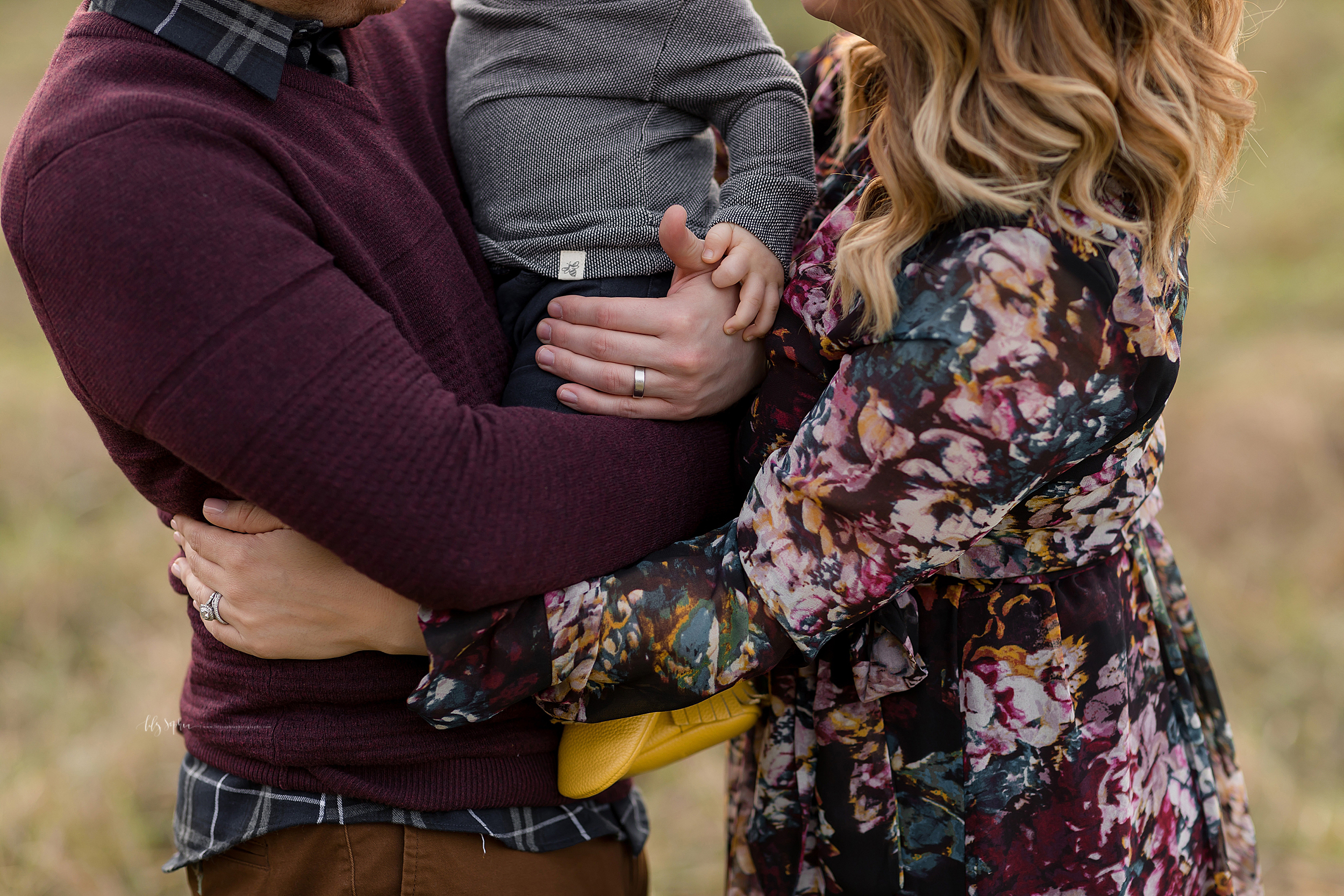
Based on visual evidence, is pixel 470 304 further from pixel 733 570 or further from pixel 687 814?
pixel 687 814

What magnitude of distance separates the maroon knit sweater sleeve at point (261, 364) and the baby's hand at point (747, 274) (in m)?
0.34

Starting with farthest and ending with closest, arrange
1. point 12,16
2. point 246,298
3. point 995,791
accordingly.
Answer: point 12,16
point 995,791
point 246,298

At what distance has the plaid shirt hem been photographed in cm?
113

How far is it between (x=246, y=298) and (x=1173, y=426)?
11.9 ft

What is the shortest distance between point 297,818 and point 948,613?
0.81 meters

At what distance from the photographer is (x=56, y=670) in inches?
112

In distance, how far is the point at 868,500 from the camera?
0.99 metres

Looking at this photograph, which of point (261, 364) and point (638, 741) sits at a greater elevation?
point (261, 364)

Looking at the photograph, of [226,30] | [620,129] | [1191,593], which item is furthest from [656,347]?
[1191,593]

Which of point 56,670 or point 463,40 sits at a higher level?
point 463,40

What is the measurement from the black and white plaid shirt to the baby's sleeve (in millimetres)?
425

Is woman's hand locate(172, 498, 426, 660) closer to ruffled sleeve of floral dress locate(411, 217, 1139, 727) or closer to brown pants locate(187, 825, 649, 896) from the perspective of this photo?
ruffled sleeve of floral dress locate(411, 217, 1139, 727)

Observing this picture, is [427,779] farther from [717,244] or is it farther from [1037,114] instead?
[1037,114]

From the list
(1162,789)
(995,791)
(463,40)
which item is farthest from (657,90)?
(1162,789)
